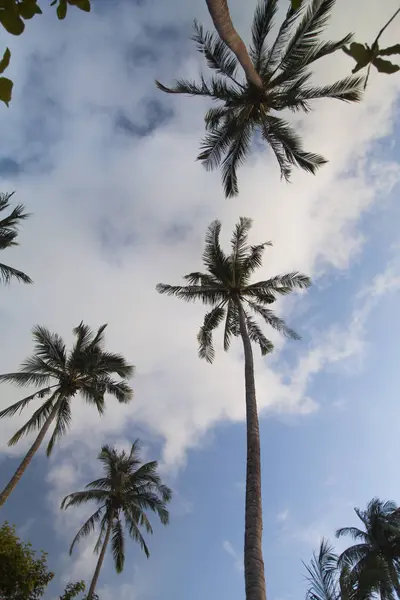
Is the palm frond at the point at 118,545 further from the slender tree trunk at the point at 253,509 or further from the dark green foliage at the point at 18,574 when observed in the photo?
the slender tree trunk at the point at 253,509

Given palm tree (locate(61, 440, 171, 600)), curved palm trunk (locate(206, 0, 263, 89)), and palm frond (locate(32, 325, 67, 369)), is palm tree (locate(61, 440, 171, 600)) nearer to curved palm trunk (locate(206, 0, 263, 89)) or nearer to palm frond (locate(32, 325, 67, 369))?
palm frond (locate(32, 325, 67, 369))

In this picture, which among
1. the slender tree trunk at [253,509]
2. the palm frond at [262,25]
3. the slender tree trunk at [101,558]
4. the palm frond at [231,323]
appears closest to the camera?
the slender tree trunk at [253,509]

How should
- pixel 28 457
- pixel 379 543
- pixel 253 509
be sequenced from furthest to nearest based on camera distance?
pixel 379 543 < pixel 28 457 < pixel 253 509

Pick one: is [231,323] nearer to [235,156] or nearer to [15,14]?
[235,156]

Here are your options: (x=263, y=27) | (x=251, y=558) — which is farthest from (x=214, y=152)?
(x=251, y=558)

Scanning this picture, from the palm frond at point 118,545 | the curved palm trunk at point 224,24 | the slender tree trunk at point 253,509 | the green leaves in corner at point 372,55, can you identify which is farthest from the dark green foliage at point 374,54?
the palm frond at point 118,545

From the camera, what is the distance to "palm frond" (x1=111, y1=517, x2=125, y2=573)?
2067cm

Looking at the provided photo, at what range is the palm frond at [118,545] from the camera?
67.8 ft

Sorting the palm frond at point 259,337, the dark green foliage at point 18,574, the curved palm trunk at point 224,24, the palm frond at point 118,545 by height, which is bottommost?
the dark green foliage at point 18,574

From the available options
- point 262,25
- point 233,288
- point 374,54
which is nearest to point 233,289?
point 233,288

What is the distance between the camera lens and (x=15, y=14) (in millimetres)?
1177

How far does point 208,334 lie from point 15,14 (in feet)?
50.1

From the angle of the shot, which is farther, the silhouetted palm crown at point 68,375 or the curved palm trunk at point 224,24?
the silhouetted palm crown at point 68,375

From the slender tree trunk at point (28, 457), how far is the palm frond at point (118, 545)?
10.1m
